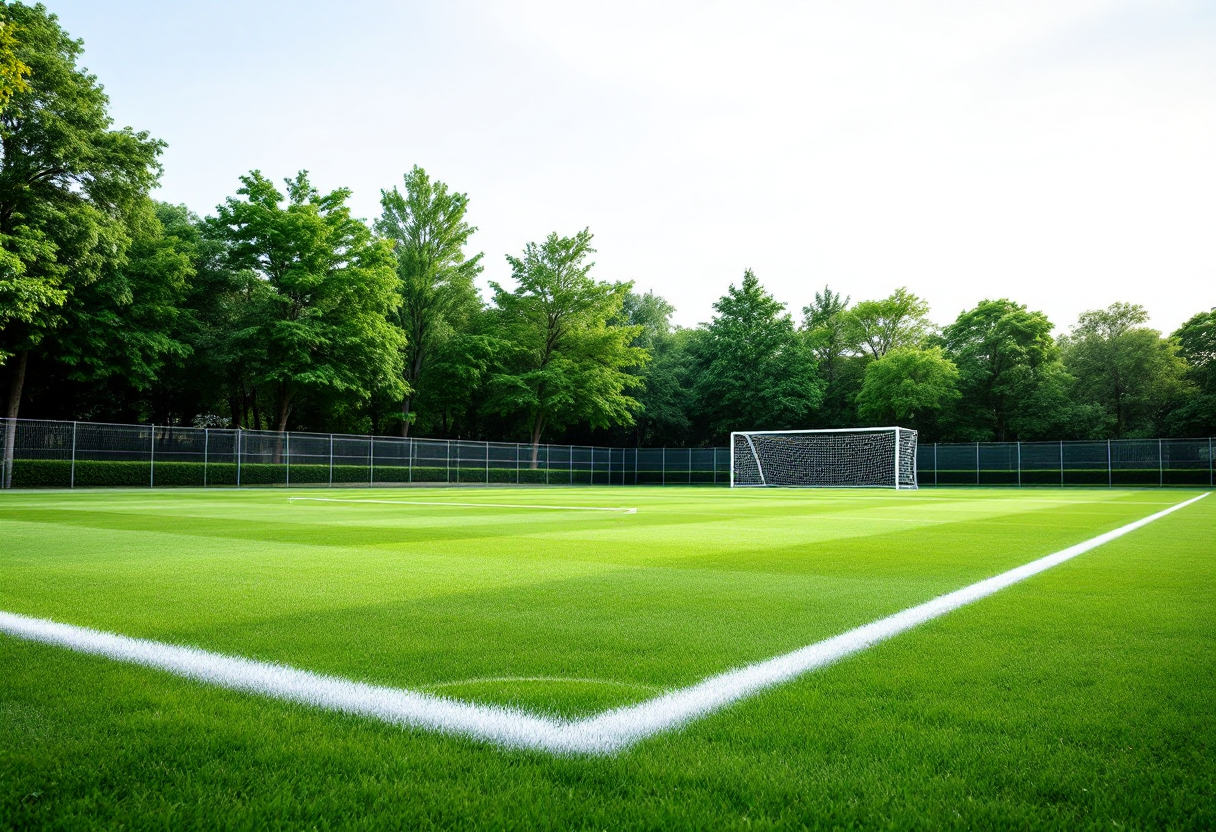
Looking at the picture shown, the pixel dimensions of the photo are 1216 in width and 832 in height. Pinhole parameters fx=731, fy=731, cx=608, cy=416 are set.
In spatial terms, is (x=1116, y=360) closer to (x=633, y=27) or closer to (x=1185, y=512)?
(x=1185, y=512)

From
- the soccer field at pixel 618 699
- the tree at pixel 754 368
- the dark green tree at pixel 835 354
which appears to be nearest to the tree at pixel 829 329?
the dark green tree at pixel 835 354

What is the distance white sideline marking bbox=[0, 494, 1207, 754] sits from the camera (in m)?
2.08

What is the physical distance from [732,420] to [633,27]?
124 feet

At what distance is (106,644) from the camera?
3.09m

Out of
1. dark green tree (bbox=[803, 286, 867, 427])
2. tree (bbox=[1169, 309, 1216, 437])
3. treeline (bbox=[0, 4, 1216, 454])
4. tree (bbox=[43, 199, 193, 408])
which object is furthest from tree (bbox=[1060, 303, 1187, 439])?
tree (bbox=[43, 199, 193, 408])

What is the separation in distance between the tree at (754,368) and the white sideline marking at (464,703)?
4588 cm

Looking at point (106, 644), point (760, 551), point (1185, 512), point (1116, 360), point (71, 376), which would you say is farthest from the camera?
point (1116, 360)

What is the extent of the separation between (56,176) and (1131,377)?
2339 inches

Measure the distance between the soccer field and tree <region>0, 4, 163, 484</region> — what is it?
2400cm

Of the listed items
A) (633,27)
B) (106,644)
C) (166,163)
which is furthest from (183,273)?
(106,644)

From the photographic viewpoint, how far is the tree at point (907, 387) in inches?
1735

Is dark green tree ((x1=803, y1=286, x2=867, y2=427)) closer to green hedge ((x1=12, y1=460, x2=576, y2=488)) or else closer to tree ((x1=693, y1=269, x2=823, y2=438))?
tree ((x1=693, y1=269, x2=823, y2=438))

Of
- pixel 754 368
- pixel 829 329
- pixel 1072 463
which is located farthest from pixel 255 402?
pixel 1072 463

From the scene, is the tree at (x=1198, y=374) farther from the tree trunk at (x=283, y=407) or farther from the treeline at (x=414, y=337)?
the tree trunk at (x=283, y=407)
